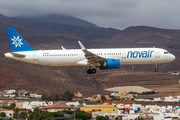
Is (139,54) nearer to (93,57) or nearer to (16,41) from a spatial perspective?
(93,57)

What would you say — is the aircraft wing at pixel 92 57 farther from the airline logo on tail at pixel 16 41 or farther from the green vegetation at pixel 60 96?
the green vegetation at pixel 60 96

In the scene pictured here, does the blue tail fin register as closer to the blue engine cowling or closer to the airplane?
the airplane

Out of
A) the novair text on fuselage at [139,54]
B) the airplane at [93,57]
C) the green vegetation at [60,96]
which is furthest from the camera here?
the green vegetation at [60,96]

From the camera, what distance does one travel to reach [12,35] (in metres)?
64.5

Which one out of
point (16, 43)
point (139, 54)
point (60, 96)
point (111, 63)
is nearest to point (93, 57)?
point (111, 63)

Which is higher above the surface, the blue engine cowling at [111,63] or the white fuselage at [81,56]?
the white fuselage at [81,56]

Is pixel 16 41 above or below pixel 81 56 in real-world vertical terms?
above

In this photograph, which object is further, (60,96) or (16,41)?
(60,96)

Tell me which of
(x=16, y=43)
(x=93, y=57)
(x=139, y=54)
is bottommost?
(x=93, y=57)

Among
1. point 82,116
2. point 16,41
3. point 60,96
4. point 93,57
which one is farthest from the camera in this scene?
point 60,96

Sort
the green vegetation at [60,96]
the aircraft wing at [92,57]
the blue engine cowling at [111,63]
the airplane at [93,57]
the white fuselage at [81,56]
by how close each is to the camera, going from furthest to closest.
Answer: the green vegetation at [60,96] < the white fuselage at [81,56] < the airplane at [93,57] < the blue engine cowling at [111,63] < the aircraft wing at [92,57]

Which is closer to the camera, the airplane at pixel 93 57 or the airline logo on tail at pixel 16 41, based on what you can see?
the airplane at pixel 93 57

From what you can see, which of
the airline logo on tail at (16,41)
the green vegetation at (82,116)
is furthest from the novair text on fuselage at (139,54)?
the green vegetation at (82,116)

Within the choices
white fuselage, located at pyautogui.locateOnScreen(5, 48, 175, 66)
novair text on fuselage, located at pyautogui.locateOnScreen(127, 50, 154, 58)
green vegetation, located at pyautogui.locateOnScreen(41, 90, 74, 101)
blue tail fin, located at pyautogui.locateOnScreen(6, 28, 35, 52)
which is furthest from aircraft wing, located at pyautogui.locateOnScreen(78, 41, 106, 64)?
green vegetation, located at pyautogui.locateOnScreen(41, 90, 74, 101)
